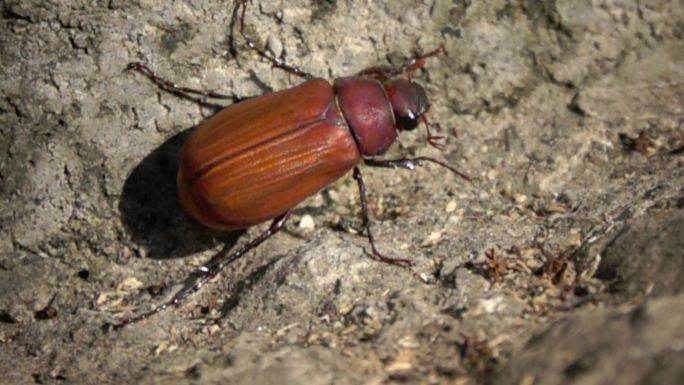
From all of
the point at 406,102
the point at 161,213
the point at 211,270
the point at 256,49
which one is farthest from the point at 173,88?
the point at 406,102

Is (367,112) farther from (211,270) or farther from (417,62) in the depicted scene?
(211,270)

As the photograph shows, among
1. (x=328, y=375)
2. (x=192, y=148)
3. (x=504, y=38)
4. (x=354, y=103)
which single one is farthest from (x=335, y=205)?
(x=328, y=375)

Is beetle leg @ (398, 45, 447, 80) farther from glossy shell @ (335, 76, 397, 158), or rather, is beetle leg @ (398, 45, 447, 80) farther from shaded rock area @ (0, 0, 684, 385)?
glossy shell @ (335, 76, 397, 158)

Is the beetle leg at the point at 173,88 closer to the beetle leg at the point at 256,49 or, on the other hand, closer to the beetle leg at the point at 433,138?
the beetle leg at the point at 256,49

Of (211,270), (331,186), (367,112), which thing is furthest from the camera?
(331,186)

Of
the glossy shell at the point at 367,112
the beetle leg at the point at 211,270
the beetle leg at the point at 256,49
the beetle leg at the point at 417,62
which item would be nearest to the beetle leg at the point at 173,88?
the beetle leg at the point at 256,49

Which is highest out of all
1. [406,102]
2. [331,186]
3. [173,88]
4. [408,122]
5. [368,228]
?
[173,88]
